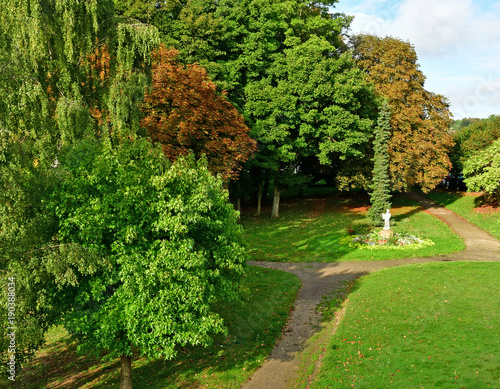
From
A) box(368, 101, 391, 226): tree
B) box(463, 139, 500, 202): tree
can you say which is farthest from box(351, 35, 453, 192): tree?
box(368, 101, 391, 226): tree

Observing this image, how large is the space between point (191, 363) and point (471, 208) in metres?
39.2

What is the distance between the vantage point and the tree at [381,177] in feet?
114

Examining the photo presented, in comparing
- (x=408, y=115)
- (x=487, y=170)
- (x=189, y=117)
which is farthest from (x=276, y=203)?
(x=487, y=170)

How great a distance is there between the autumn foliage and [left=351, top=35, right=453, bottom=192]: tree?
19.4m

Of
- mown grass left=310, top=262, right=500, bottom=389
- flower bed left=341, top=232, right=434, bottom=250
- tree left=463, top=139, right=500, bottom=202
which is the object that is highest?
tree left=463, top=139, right=500, bottom=202

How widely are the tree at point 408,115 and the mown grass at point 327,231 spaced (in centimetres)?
487

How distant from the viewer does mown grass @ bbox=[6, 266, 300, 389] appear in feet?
47.5

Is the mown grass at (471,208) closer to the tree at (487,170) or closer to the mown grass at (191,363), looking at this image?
the tree at (487,170)

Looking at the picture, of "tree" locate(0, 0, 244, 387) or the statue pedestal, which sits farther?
the statue pedestal

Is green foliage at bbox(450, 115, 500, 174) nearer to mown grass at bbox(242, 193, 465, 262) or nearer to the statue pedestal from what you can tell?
mown grass at bbox(242, 193, 465, 262)

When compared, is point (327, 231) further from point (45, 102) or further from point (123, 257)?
point (45, 102)

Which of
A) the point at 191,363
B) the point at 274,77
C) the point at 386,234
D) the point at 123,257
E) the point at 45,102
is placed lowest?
the point at 191,363

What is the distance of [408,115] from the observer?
4078 cm

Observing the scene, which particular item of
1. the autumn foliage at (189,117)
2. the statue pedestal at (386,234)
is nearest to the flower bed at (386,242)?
the statue pedestal at (386,234)
